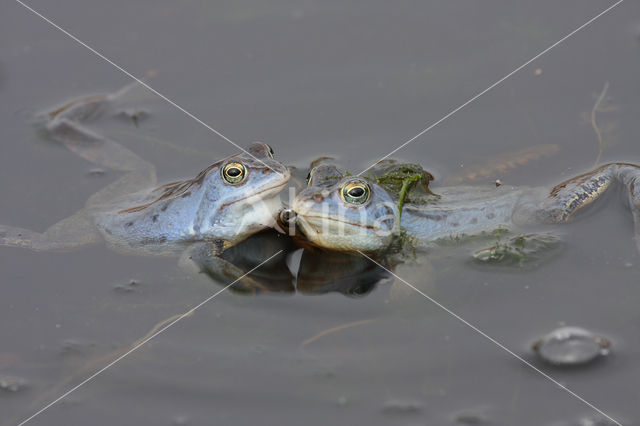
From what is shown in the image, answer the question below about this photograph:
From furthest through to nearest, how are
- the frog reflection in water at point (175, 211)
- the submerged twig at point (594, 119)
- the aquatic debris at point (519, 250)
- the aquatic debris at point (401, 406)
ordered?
the submerged twig at point (594, 119), the frog reflection in water at point (175, 211), the aquatic debris at point (519, 250), the aquatic debris at point (401, 406)

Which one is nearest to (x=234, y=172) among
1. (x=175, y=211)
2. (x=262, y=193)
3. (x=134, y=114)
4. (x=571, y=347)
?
(x=262, y=193)

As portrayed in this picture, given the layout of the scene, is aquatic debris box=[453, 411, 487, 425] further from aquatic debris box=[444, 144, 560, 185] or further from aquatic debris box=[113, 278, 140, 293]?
aquatic debris box=[113, 278, 140, 293]

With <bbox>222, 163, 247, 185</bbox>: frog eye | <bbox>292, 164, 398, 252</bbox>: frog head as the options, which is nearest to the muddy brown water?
<bbox>292, 164, 398, 252</bbox>: frog head

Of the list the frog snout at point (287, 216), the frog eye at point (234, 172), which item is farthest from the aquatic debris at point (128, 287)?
the frog snout at point (287, 216)

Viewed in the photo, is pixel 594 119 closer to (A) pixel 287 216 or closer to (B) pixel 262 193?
(A) pixel 287 216

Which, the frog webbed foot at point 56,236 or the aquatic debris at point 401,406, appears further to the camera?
the frog webbed foot at point 56,236

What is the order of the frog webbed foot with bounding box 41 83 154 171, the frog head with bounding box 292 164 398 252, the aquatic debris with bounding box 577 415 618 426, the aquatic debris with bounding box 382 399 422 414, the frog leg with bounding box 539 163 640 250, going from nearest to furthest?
1. the aquatic debris with bounding box 577 415 618 426
2. the aquatic debris with bounding box 382 399 422 414
3. the frog head with bounding box 292 164 398 252
4. the frog leg with bounding box 539 163 640 250
5. the frog webbed foot with bounding box 41 83 154 171

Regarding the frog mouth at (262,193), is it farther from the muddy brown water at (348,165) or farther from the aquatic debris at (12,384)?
the aquatic debris at (12,384)
